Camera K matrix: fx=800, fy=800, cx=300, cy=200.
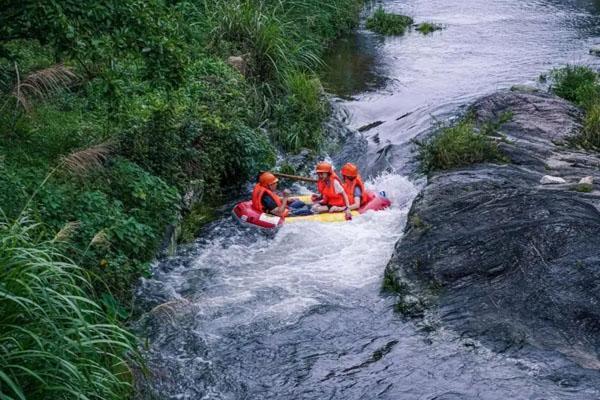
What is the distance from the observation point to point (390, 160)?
13.1 m

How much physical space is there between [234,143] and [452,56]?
9915mm

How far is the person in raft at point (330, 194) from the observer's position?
1081cm

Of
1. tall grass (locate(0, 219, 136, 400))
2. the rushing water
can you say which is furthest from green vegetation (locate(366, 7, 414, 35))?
tall grass (locate(0, 219, 136, 400))

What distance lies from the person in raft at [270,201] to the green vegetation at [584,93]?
15.5ft

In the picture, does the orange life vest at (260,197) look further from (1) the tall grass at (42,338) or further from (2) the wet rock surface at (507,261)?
(1) the tall grass at (42,338)

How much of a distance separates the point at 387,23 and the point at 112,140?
→ 1468 cm

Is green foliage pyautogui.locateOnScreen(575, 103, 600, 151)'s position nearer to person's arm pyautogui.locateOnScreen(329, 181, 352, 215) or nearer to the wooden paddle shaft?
person's arm pyautogui.locateOnScreen(329, 181, 352, 215)

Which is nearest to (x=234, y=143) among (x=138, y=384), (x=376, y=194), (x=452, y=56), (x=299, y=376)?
(x=376, y=194)

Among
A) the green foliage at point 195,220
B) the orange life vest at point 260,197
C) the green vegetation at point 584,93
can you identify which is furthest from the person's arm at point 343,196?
the green vegetation at point 584,93

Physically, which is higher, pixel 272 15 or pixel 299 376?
pixel 272 15

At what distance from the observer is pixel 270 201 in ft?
35.2

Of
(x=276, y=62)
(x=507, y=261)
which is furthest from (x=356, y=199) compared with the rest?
(x=276, y=62)

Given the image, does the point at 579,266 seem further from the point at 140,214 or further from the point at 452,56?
the point at 452,56

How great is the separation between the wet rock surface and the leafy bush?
71 centimetres
